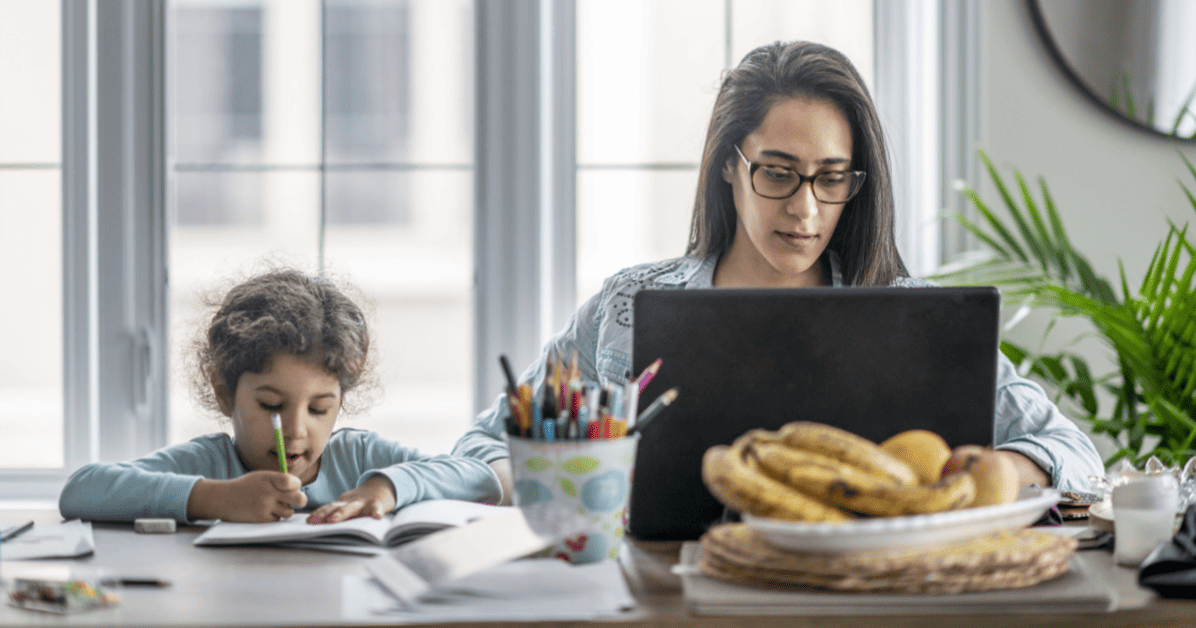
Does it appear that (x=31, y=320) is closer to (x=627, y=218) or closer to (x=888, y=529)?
(x=627, y=218)

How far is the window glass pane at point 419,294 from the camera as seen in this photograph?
218 centimetres

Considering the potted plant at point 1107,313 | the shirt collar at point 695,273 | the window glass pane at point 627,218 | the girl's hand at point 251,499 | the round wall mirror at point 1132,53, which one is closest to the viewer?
the girl's hand at point 251,499

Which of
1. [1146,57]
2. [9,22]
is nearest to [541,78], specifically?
[9,22]

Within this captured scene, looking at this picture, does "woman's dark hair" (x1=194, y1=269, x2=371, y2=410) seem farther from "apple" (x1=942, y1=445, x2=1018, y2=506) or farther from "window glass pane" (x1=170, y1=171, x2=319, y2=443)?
"apple" (x1=942, y1=445, x2=1018, y2=506)

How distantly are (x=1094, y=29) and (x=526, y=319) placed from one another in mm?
1445

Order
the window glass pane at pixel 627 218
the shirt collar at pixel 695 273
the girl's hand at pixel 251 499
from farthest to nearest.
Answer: the window glass pane at pixel 627 218 → the shirt collar at pixel 695 273 → the girl's hand at pixel 251 499

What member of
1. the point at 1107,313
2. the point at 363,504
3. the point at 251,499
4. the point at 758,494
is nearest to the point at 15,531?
the point at 251,499

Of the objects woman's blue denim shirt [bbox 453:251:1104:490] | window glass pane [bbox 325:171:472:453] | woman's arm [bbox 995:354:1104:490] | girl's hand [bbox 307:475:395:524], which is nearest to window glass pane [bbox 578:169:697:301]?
window glass pane [bbox 325:171:472:453]

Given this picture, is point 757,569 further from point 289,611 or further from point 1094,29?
point 1094,29

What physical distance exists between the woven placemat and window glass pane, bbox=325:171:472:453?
1.50 meters

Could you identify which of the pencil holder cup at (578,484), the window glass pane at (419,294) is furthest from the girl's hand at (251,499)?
the window glass pane at (419,294)

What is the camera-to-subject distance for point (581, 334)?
1.69 m

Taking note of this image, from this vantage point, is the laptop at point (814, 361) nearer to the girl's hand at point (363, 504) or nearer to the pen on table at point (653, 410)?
the pen on table at point (653, 410)

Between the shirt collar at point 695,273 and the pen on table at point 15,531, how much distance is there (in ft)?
3.38
